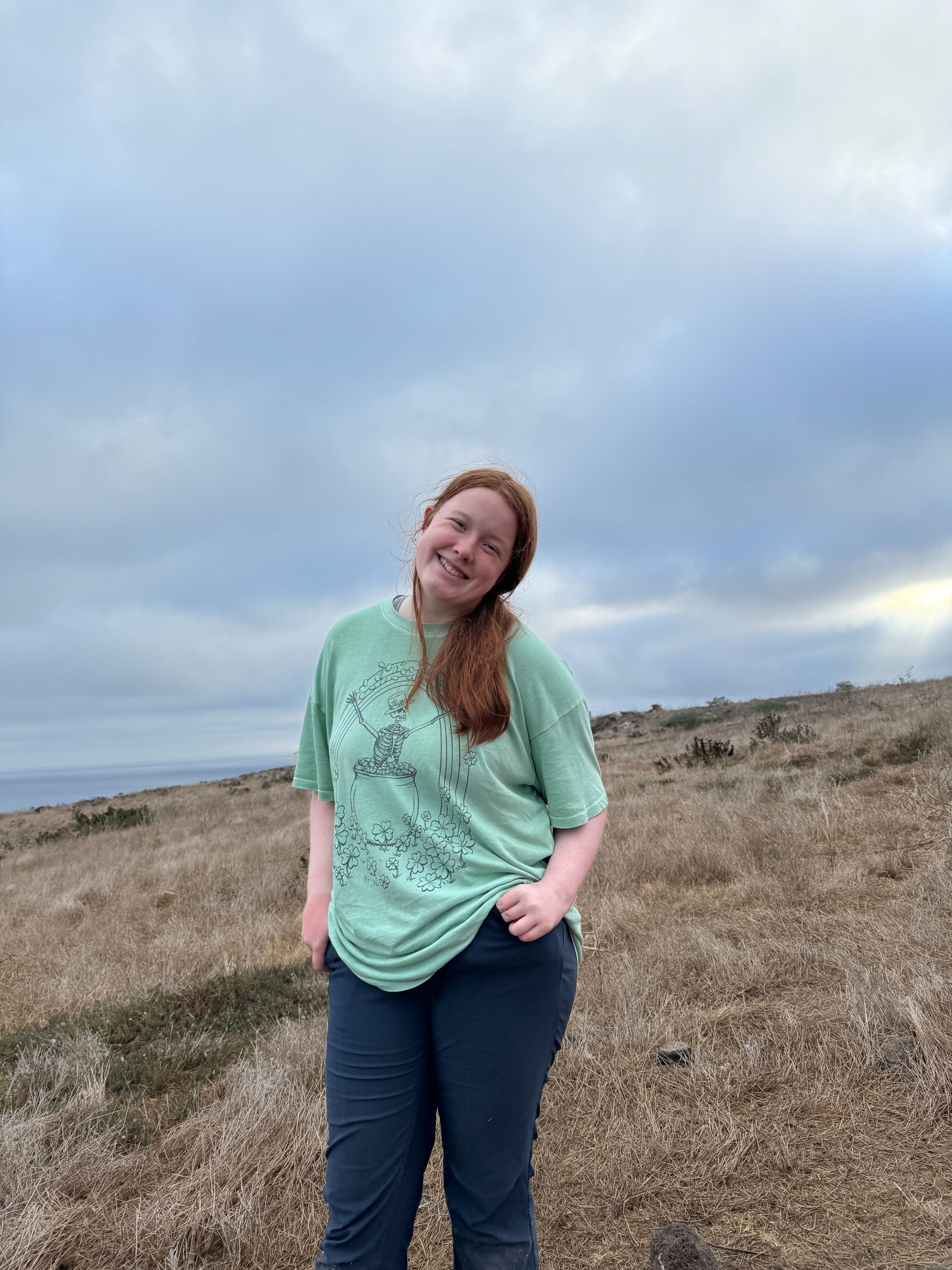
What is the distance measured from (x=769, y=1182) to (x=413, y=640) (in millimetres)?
2406

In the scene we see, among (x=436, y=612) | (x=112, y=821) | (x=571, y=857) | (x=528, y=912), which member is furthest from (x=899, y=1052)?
(x=112, y=821)

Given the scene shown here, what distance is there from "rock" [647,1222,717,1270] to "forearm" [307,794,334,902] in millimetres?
1613

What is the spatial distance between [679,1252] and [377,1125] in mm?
1447

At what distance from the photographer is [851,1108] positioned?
300cm

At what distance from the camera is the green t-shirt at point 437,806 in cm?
147

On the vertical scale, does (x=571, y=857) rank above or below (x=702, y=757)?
above

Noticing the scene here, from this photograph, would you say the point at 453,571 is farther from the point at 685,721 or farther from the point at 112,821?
the point at 685,721

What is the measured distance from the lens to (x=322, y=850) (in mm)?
1814

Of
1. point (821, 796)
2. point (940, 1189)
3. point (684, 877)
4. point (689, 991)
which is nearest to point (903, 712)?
point (821, 796)

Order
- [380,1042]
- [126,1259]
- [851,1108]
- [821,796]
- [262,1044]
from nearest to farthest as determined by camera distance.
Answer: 1. [380,1042]
2. [126,1259]
3. [851,1108]
4. [262,1044]
5. [821,796]

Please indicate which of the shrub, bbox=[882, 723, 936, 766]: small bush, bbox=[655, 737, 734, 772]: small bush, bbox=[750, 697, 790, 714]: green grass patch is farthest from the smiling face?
bbox=[750, 697, 790, 714]: green grass patch

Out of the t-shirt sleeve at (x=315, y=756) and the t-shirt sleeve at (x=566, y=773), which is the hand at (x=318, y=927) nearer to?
the t-shirt sleeve at (x=315, y=756)

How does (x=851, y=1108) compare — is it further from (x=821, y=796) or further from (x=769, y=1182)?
(x=821, y=796)

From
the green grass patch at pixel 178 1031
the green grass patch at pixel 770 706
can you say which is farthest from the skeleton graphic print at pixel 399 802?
the green grass patch at pixel 770 706
